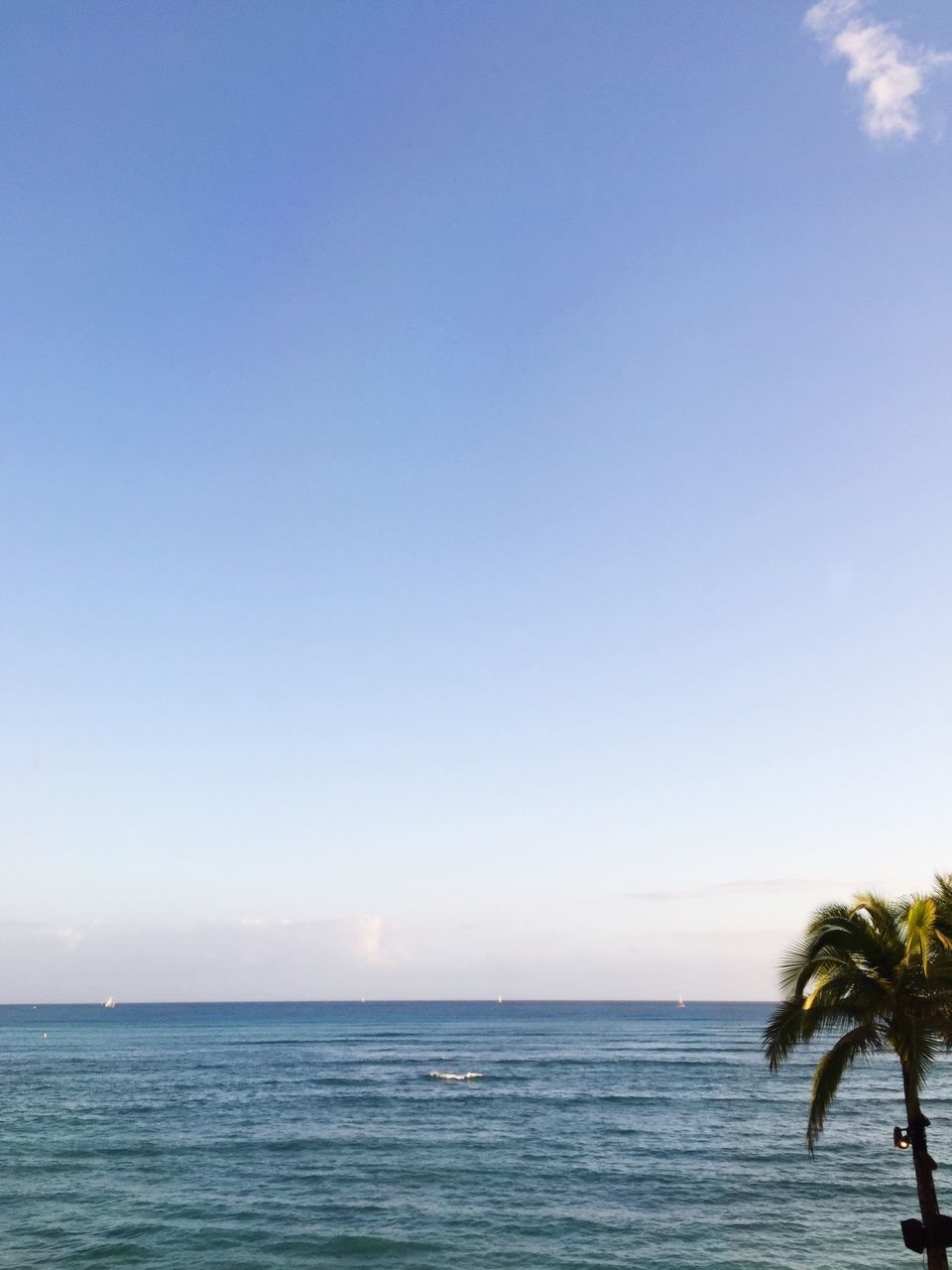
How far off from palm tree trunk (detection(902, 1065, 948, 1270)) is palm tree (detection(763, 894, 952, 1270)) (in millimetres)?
35

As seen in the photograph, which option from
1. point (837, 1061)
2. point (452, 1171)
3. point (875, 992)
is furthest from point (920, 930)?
point (452, 1171)

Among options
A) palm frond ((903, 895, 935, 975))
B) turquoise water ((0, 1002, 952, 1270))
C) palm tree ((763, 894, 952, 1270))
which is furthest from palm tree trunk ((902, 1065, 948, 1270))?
turquoise water ((0, 1002, 952, 1270))

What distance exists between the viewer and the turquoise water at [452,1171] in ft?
102

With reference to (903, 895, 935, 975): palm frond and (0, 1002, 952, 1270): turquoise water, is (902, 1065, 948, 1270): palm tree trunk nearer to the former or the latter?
(903, 895, 935, 975): palm frond

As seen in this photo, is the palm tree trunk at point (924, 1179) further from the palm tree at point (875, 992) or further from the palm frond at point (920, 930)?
the palm frond at point (920, 930)

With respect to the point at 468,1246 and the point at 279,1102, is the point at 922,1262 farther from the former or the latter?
the point at 279,1102

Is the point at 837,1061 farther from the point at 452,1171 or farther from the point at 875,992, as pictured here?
the point at 452,1171

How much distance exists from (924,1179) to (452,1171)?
34.7m

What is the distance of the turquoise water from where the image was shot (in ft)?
102

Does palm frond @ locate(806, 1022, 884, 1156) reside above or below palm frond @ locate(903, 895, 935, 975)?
below


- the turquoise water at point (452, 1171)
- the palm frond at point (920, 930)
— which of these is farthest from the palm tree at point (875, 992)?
the turquoise water at point (452, 1171)

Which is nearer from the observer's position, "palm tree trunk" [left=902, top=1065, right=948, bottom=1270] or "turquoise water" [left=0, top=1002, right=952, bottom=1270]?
"palm tree trunk" [left=902, top=1065, right=948, bottom=1270]

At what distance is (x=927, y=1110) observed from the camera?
2381 inches

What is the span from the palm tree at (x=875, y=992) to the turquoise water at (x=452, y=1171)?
61.5ft
